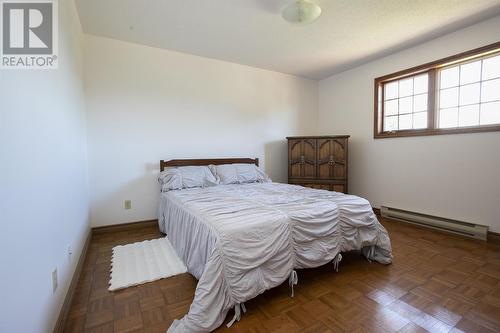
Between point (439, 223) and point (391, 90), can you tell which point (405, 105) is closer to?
point (391, 90)

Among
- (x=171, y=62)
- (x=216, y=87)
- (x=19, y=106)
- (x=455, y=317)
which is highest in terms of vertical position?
(x=171, y=62)

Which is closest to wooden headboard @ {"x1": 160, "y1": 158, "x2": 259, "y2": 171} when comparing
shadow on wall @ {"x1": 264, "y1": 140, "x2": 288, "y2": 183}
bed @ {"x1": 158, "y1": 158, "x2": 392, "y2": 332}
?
shadow on wall @ {"x1": 264, "y1": 140, "x2": 288, "y2": 183}

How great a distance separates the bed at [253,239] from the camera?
1358mm

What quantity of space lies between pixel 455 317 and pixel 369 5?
2.73 metres

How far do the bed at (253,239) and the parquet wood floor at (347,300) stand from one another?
15cm

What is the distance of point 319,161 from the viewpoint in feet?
12.7

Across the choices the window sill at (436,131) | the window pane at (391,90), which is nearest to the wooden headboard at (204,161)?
the window sill at (436,131)

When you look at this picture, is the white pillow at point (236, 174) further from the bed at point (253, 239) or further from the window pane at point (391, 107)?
the window pane at point (391, 107)

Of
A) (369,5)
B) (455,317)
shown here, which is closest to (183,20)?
(369,5)

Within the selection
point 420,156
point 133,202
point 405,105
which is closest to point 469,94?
point 405,105

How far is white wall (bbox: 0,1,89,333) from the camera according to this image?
840 mm

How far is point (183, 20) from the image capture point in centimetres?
253

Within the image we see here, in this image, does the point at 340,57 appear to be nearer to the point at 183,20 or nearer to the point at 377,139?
the point at 377,139

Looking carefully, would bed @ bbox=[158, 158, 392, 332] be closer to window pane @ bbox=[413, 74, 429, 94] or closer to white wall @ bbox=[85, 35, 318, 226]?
white wall @ bbox=[85, 35, 318, 226]
